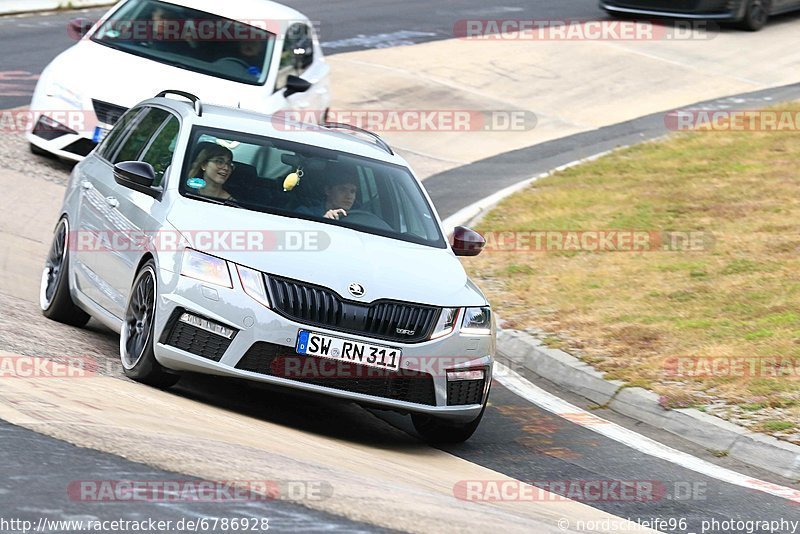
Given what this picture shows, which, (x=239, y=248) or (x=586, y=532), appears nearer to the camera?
(x=586, y=532)

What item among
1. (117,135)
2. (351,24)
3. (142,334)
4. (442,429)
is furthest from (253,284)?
(351,24)

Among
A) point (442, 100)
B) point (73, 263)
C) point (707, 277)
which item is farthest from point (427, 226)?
point (442, 100)

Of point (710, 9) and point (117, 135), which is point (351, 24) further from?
point (117, 135)

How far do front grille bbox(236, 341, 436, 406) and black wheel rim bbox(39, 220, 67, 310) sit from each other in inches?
101

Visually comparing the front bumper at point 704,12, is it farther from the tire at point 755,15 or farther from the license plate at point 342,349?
the license plate at point 342,349

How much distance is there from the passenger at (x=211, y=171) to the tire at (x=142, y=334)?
2.20ft

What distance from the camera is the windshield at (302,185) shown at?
27.5ft

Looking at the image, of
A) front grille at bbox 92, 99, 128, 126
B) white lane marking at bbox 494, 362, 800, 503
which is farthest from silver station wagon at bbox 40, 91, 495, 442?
front grille at bbox 92, 99, 128, 126

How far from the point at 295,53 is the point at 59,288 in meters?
6.58

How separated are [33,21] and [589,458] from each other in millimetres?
17931

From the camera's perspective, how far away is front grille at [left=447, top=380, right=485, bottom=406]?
7.75m

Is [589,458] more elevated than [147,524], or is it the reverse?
[147,524]

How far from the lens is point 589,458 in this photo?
316 inches

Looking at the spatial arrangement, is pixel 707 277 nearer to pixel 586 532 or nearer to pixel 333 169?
pixel 333 169
